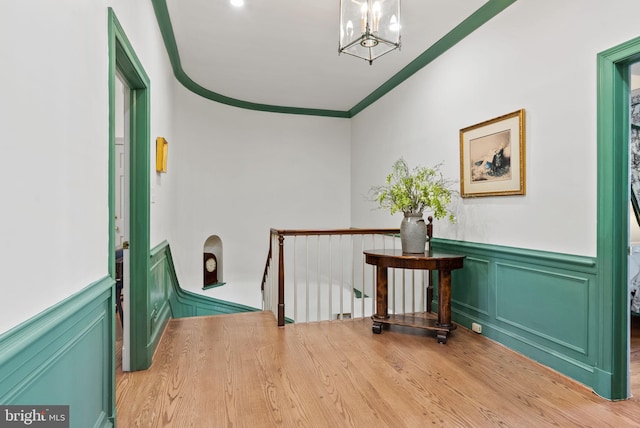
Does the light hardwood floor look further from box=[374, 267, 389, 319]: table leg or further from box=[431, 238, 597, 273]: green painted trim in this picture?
box=[431, 238, 597, 273]: green painted trim

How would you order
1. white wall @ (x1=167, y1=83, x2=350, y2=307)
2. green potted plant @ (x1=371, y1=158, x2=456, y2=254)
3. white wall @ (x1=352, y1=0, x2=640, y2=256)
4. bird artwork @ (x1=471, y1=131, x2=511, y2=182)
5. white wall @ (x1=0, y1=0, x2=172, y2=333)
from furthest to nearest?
1. white wall @ (x1=167, y1=83, x2=350, y2=307)
2. green potted plant @ (x1=371, y1=158, x2=456, y2=254)
3. bird artwork @ (x1=471, y1=131, x2=511, y2=182)
4. white wall @ (x1=352, y1=0, x2=640, y2=256)
5. white wall @ (x1=0, y1=0, x2=172, y2=333)

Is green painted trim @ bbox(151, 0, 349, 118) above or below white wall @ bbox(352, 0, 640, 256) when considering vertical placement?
above

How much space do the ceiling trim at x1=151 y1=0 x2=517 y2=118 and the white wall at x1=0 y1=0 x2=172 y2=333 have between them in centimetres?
176

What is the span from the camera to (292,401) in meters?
2.09

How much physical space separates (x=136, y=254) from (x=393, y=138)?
3.39 m

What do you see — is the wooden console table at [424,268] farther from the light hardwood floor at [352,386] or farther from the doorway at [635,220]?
the doorway at [635,220]

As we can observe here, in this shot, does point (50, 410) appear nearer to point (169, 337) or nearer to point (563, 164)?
point (169, 337)

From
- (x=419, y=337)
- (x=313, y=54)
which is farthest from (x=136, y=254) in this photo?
(x=313, y=54)

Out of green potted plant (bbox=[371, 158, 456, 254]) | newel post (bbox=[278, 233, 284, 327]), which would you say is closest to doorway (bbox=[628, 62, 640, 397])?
green potted plant (bbox=[371, 158, 456, 254])

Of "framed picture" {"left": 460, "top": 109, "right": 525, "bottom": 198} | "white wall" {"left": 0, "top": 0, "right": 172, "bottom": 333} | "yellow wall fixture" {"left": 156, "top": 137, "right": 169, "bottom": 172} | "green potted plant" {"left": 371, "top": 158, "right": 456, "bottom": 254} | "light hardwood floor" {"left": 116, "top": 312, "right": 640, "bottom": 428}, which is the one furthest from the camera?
"green potted plant" {"left": 371, "top": 158, "right": 456, "bottom": 254}

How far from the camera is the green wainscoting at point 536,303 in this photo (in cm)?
230

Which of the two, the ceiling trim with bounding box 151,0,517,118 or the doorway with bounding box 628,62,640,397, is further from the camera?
the doorway with bounding box 628,62,640,397

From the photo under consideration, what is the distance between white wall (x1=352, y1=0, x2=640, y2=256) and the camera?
2.28m

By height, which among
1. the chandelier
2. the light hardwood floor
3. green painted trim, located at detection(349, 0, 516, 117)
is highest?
green painted trim, located at detection(349, 0, 516, 117)
